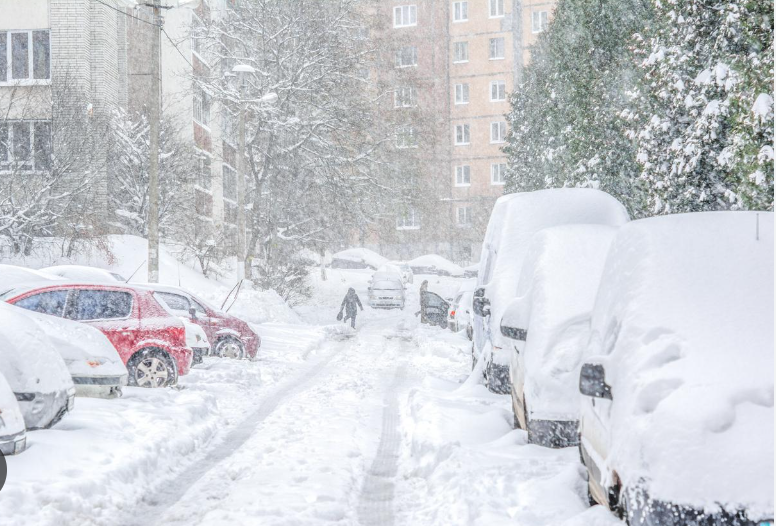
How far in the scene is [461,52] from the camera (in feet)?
227

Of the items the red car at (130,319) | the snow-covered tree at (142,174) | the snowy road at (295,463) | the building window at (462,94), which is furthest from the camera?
the building window at (462,94)

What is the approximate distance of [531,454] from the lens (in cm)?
729

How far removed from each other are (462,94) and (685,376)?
66777 millimetres

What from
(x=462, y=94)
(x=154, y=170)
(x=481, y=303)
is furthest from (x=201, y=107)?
(x=462, y=94)

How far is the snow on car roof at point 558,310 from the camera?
6.90 metres

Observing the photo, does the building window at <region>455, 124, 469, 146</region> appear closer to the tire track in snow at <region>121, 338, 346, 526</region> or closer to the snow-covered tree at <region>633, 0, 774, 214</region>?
the snow-covered tree at <region>633, 0, 774, 214</region>

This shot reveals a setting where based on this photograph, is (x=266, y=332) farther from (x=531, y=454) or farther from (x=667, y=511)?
(x=667, y=511)

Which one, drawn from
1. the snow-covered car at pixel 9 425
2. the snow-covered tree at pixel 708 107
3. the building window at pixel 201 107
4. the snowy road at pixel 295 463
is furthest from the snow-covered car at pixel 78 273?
the building window at pixel 201 107

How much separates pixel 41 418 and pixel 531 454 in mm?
4251

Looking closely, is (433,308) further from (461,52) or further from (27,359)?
(461,52)

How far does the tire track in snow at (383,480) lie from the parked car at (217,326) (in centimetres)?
638

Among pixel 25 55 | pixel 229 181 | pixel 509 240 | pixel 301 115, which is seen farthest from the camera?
pixel 229 181

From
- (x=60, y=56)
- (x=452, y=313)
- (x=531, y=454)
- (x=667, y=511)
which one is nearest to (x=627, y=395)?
(x=667, y=511)

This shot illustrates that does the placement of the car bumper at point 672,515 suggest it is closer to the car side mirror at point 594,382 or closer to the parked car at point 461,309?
the car side mirror at point 594,382
